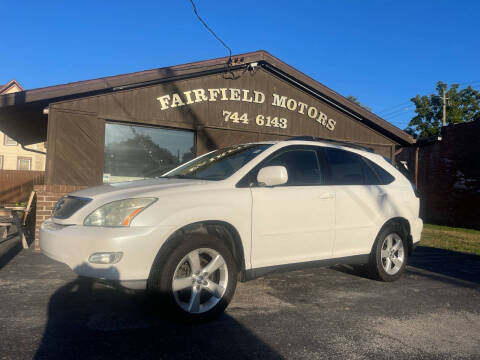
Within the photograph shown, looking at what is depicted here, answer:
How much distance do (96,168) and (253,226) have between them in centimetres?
551

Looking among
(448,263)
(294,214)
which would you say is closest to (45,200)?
(294,214)

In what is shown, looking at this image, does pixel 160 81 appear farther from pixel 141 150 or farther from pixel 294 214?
pixel 294 214

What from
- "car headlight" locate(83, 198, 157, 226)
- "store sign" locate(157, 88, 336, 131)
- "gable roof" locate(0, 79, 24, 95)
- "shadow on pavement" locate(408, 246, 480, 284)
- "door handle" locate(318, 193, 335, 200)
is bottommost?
"shadow on pavement" locate(408, 246, 480, 284)

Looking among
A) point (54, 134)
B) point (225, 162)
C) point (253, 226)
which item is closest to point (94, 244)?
point (253, 226)

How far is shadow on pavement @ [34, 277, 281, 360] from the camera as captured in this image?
2.94 metres

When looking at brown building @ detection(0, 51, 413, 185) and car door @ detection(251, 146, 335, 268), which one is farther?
brown building @ detection(0, 51, 413, 185)

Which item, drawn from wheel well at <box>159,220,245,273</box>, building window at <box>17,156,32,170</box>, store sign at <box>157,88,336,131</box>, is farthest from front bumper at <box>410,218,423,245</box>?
building window at <box>17,156,32,170</box>

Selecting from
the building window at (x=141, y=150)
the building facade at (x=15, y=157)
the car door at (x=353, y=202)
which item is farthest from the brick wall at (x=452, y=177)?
the building facade at (x=15, y=157)

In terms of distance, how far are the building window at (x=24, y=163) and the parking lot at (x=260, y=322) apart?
27.2m

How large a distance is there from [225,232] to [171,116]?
5.76 meters

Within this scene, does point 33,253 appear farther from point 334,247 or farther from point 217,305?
point 334,247

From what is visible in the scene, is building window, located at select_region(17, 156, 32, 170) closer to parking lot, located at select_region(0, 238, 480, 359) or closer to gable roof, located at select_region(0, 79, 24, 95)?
gable roof, located at select_region(0, 79, 24, 95)

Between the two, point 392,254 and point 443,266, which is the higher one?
point 392,254

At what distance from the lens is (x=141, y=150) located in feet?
29.7
